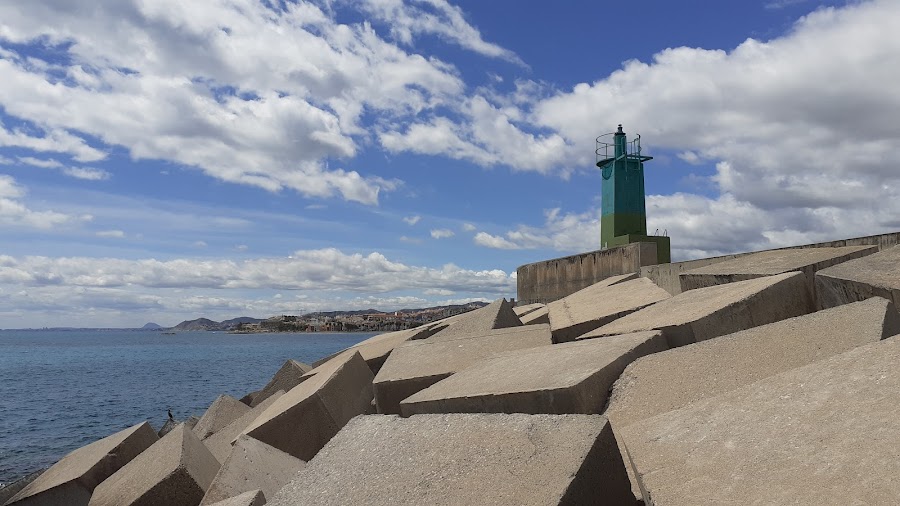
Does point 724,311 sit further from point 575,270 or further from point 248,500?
point 575,270

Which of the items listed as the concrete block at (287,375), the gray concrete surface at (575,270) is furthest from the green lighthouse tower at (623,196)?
the concrete block at (287,375)

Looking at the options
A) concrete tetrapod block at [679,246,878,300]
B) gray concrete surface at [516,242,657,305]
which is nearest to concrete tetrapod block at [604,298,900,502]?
concrete tetrapod block at [679,246,878,300]

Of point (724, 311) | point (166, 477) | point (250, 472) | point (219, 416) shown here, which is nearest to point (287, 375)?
point (219, 416)

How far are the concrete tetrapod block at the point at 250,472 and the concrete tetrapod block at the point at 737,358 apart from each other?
71.5 inches

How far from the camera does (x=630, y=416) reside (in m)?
2.44

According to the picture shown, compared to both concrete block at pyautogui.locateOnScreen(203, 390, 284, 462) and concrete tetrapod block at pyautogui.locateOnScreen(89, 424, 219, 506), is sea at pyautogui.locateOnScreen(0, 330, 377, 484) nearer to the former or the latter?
concrete block at pyautogui.locateOnScreen(203, 390, 284, 462)

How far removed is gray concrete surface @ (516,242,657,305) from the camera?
940 cm

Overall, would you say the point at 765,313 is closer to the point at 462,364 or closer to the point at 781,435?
the point at 462,364

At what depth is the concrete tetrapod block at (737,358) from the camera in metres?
2.47

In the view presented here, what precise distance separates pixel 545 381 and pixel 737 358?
72 cm

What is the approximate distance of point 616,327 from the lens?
147 inches

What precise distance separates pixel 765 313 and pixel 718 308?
1.04ft

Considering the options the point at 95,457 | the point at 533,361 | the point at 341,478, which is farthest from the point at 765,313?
the point at 95,457

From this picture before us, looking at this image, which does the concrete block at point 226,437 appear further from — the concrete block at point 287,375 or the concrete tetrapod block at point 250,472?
the concrete block at point 287,375
